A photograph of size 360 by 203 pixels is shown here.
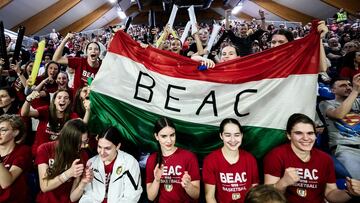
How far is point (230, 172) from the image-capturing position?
9.36ft

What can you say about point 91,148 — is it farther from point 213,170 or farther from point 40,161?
point 213,170

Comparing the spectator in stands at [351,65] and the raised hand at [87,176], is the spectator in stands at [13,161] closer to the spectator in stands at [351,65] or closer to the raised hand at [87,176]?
the raised hand at [87,176]

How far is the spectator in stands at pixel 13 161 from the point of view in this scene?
2.99 metres

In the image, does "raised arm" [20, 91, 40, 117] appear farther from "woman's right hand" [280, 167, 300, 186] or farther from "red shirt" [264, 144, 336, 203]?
"woman's right hand" [280, 167, 300, 186]

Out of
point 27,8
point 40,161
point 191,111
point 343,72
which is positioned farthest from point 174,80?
point 27,8

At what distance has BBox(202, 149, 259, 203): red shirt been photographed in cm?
283

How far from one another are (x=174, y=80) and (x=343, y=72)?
339 cm

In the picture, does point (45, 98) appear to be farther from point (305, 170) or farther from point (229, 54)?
point (305, 170)

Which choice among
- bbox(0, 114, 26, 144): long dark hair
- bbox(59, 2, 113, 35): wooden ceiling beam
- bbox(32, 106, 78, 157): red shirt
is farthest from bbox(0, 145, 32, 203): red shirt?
bbox(59, 2, 113, 35): wooden ceiling beam

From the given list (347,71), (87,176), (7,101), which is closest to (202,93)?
(87,176)

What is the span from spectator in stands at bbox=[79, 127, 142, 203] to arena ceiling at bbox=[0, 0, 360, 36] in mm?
13396

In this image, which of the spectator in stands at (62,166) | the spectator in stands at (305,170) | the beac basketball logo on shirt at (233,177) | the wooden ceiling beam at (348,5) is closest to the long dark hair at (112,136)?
the spectator in stands at (62,166)

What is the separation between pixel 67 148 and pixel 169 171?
977mm

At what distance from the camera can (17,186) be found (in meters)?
3.08
